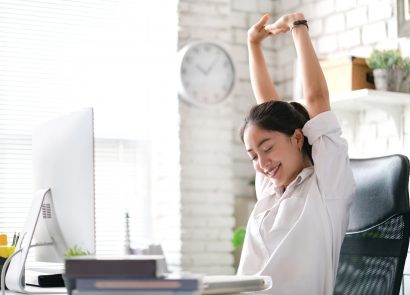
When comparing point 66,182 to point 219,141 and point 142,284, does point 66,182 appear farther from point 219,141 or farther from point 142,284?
point 219,141

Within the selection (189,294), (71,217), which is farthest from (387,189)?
(189,294)

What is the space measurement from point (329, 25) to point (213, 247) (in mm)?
1320

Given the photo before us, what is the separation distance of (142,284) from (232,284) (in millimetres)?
310

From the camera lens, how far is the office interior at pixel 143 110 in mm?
3670

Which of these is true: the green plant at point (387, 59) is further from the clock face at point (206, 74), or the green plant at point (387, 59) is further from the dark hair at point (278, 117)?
the dark hair at point (278, 117)

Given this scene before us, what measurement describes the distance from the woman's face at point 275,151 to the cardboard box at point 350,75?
1205 millimetres

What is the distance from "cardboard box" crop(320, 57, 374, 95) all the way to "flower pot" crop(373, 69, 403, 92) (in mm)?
89

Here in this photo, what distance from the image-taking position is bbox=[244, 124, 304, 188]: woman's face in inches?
81.6

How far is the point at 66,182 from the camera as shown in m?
1.98

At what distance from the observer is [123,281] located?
1160 millimetres

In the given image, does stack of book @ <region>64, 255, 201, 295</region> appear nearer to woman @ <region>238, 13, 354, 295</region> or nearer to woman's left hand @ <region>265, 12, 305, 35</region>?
woman @ <region>238, 13, 354, 295</region>

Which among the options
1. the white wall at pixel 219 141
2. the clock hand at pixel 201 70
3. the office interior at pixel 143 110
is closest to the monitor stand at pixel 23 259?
the office interior at pixel 143 110

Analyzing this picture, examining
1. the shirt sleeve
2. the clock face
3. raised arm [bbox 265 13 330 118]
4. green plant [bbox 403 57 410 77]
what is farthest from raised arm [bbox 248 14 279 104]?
the clock face

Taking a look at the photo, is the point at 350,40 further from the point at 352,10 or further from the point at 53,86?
the point at 53,86
